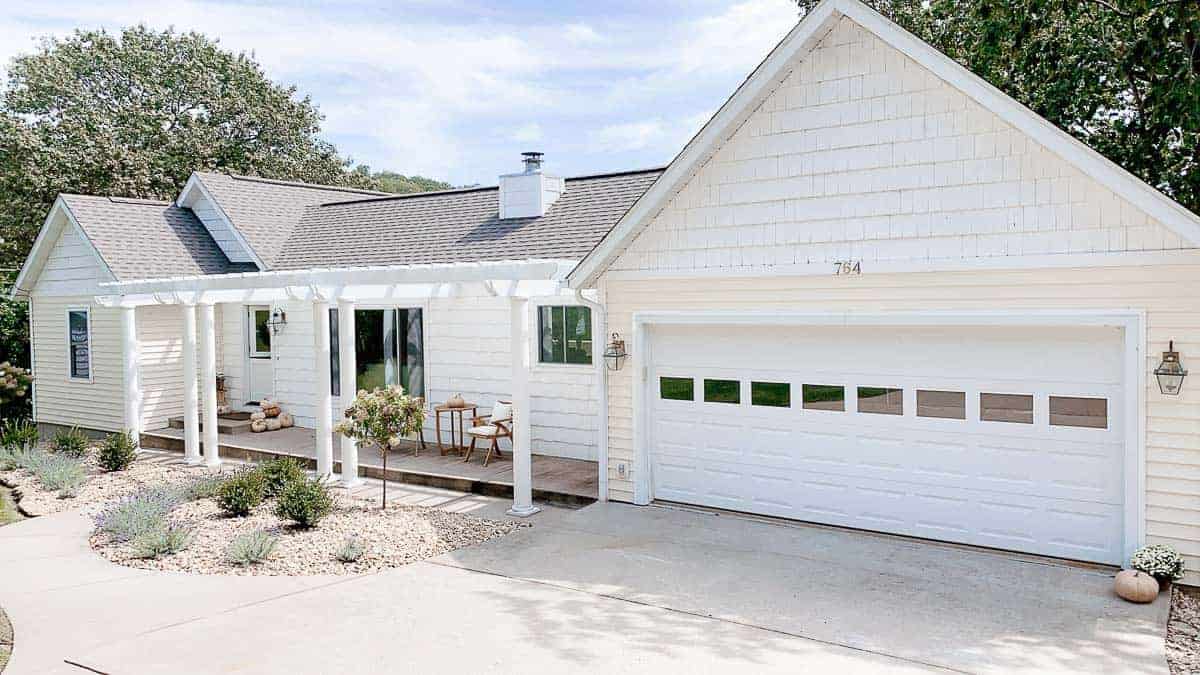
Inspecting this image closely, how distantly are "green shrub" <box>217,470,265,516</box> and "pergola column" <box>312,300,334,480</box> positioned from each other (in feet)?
4.98

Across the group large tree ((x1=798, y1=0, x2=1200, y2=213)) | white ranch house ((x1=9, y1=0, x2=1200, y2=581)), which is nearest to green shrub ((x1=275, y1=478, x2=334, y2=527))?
white ranch house ((x1=9, y1=0, x2=1200, y2=581))

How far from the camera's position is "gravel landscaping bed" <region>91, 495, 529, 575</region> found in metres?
8.02

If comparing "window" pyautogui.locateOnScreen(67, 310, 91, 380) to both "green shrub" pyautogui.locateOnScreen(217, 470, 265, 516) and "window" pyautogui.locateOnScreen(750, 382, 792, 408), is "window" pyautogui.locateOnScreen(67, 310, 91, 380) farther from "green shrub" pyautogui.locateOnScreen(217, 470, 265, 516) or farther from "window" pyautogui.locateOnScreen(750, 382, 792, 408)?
"window" pyautogui.locateOnScreen(750, 382, 792, 408)

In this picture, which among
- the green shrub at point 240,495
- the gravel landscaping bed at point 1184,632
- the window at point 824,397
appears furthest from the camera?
the green shrub at point 240,495

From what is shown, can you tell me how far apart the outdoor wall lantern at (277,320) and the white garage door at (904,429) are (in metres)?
8.29

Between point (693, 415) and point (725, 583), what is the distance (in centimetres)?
270

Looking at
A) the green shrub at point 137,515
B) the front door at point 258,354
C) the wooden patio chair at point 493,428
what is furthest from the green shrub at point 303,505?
the front door at point 258,354

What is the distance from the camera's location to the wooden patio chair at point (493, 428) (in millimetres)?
11891

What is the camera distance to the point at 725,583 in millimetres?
7156

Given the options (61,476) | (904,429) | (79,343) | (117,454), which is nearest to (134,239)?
(79,343)

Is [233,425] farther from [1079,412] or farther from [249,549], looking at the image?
[1079,412]

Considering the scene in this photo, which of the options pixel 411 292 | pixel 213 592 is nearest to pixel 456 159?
pixel 411 292

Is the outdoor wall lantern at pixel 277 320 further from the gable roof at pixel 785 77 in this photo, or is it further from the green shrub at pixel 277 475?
the gable roof at pixel 785 77

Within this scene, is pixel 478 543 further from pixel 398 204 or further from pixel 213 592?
pixel 398 204
